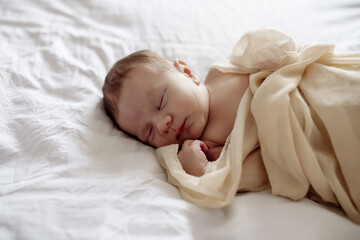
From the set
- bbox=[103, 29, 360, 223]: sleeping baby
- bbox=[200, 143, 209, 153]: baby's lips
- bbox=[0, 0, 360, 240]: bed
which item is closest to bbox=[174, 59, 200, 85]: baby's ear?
bbox=[103, 29, 360, 223]: sleeping baby

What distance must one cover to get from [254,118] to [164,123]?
0.88 feet

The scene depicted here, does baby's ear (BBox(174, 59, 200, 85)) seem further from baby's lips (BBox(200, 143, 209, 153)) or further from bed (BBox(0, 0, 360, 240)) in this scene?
baby's lips (BBox(200, 143, 209, 153))

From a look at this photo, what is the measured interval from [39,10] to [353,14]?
57.7 inches

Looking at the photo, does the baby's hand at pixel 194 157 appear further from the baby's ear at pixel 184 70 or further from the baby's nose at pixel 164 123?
the baby's ear at pixel 184 70

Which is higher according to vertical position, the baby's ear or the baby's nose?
the baby's ear

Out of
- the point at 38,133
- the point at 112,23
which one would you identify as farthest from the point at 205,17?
the point at 38,133

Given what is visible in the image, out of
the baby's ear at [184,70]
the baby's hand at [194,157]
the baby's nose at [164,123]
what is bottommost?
the baby's hand at [194,157]

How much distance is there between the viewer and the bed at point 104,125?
2.48ft

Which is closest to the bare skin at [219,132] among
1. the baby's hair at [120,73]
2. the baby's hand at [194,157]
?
the baby's hand at [194,157]

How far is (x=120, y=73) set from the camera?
1.12 meters

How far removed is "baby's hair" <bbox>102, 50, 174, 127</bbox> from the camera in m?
1.10

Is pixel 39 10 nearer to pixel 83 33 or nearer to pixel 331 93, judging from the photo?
pixel 83 33

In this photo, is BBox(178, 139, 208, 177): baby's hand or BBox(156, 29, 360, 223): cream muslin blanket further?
BBox(178, 139, 208, 177): baby's hand

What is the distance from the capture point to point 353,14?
5.52 ft
